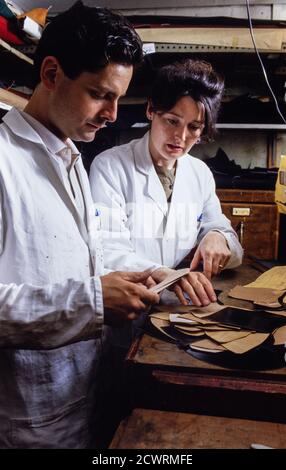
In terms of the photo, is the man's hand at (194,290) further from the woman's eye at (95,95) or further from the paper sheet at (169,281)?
the woman's eye at (95,95)

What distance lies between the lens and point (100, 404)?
1248mm

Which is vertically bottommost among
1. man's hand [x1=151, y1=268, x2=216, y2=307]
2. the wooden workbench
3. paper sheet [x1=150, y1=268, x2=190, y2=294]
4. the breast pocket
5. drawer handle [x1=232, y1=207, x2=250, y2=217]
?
the breast pocket

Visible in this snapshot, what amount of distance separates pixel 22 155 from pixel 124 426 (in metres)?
0.66

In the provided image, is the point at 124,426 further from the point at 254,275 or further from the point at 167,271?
the point at 254,275

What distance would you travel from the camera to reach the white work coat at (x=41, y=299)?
0.85 metres

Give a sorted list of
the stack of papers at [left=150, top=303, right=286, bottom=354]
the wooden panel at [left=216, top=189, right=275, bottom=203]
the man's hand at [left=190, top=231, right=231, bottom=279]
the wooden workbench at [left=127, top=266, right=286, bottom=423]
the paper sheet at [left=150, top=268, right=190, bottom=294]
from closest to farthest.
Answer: the wooden workbench at [left=127, top=266, right=286, bottom=423] < the stack of papers at [left=150, top=303, right=286, bottom=354] < the paper sheet at [left=150, top=268, right=190, bottom=294] < the man's hand at [left=190, top=231, right=231, bottom=279] < the wooden panel at [left=216, top=189, right=275, bottom=203]

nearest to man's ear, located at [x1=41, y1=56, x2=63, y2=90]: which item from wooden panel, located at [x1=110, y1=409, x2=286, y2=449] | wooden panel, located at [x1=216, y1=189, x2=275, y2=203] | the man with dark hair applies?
the man with dark hair

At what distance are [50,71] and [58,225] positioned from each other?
0.38m

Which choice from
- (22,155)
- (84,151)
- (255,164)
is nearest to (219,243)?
(22,155)

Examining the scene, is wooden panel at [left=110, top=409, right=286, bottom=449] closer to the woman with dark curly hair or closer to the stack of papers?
the stack of papers

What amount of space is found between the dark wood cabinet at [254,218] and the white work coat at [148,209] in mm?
556

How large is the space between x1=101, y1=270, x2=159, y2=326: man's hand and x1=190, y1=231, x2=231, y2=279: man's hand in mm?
604

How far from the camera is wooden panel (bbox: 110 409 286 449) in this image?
70 cm
